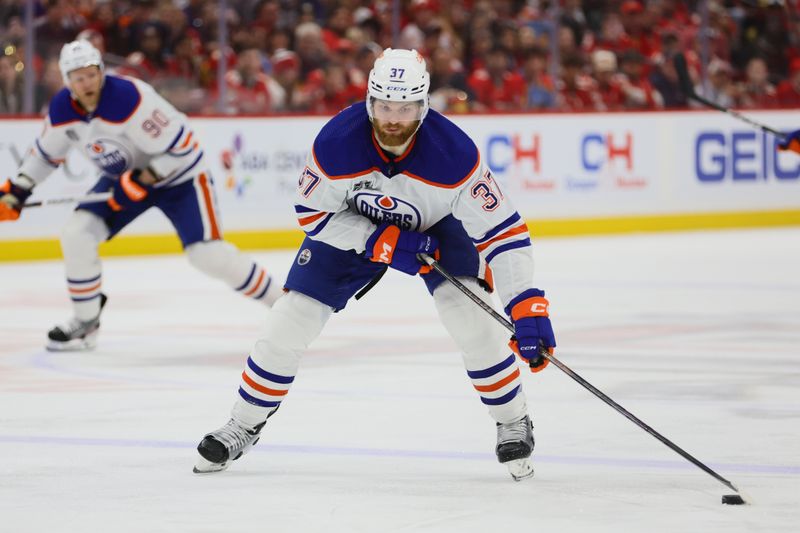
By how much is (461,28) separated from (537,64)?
63 centimetres

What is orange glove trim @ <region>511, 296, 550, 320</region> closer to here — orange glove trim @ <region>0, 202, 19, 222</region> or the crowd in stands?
orange glove trim @ <region>0, 202, 19, 222</region>

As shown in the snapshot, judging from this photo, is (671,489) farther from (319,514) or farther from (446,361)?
(446,361)

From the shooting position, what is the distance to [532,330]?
3844 mm

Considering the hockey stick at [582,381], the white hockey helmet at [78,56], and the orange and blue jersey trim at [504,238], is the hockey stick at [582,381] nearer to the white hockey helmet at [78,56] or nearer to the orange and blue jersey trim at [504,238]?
the orange and blue jersey trim at [504,238]

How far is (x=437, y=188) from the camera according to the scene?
3.92 metres

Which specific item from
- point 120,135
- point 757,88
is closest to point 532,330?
point 120,135

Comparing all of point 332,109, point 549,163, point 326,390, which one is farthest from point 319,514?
point 549,163

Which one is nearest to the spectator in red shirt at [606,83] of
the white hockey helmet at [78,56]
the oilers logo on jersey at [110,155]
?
the oilers logo on jersey at [110,155]

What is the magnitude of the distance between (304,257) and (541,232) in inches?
309

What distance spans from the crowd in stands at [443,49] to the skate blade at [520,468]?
6324 mm

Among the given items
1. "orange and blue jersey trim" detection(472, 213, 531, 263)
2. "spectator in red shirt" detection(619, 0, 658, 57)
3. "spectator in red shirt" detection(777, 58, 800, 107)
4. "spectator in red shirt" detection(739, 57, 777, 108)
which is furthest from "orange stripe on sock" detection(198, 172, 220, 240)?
"spectator in red shirt" detection(777, 58, 800, 107)

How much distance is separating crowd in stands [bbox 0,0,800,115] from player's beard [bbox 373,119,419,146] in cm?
614

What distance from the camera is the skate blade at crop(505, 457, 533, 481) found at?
157 inches

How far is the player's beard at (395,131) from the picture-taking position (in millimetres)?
3844
